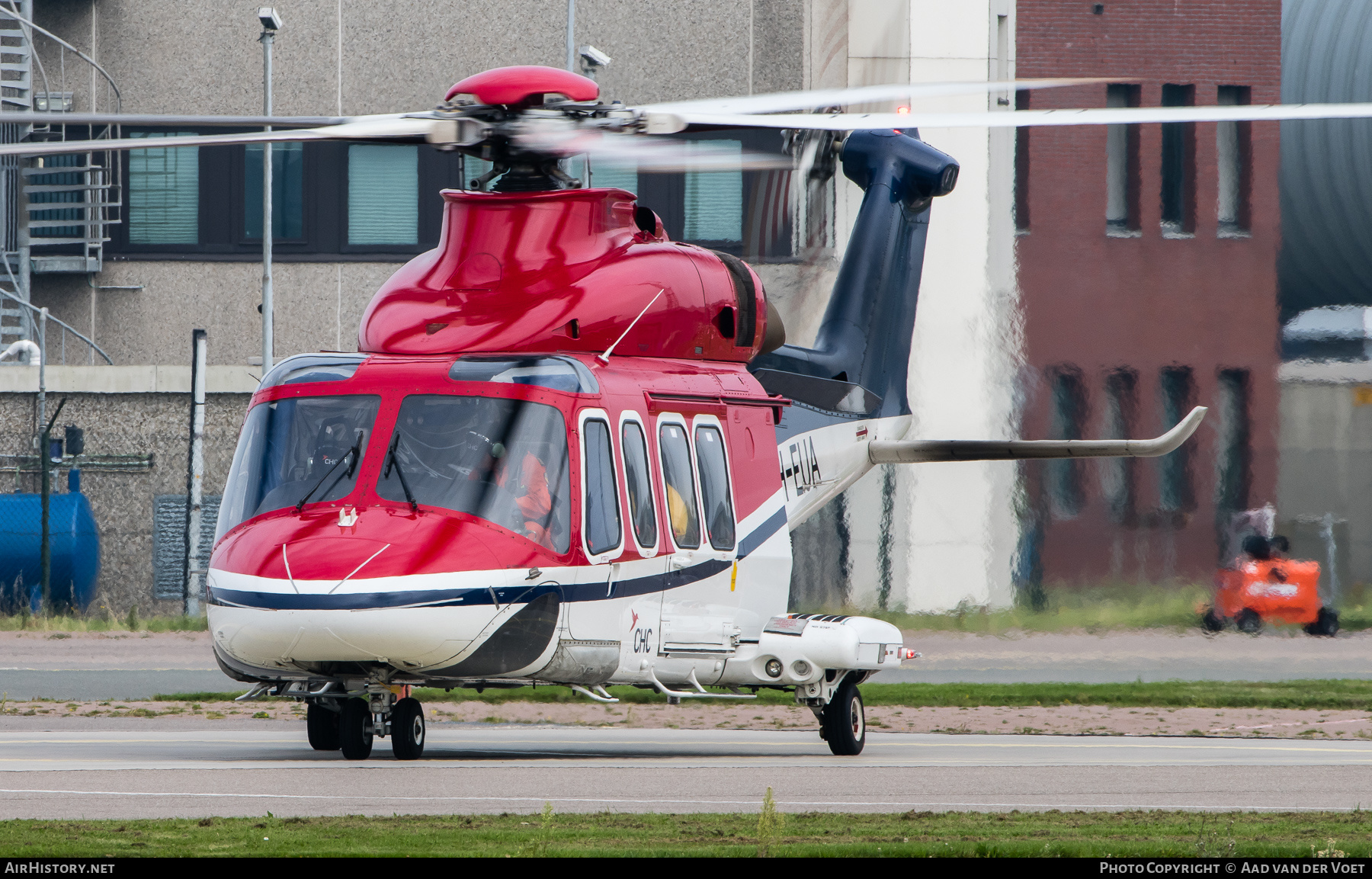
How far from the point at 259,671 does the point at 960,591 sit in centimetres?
1369

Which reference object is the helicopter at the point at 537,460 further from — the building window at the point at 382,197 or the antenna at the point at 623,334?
the building window at the point at 382,197

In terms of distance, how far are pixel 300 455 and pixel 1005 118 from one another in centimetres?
490

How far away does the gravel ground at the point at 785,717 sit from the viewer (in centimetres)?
1658

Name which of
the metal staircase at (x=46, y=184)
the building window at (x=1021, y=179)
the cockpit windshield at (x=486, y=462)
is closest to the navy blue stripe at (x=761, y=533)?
the cockpit windshield at (x=486, y=462)

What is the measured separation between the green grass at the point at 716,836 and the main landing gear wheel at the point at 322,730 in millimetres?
4516

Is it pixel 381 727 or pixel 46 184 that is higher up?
pixel 46 184

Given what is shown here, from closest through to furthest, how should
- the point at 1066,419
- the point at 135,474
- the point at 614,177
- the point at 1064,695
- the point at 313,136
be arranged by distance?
the point at 313,136
the point at 1064,695
the point at 1066,419
the point at 135,474
the point at 614,177

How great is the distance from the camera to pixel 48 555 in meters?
28.2

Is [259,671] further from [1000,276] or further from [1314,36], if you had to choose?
[1314,36]

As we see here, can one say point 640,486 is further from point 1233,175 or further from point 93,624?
point 93,624

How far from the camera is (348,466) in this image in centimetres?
1194

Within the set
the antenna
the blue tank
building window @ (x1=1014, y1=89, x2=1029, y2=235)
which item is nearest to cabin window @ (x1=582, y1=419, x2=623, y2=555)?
the antenna

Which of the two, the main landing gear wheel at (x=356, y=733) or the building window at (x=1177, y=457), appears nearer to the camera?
the main landing gear wheel at (x=356, y=733)

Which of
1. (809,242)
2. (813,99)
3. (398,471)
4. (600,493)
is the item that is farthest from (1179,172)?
(398,471)
